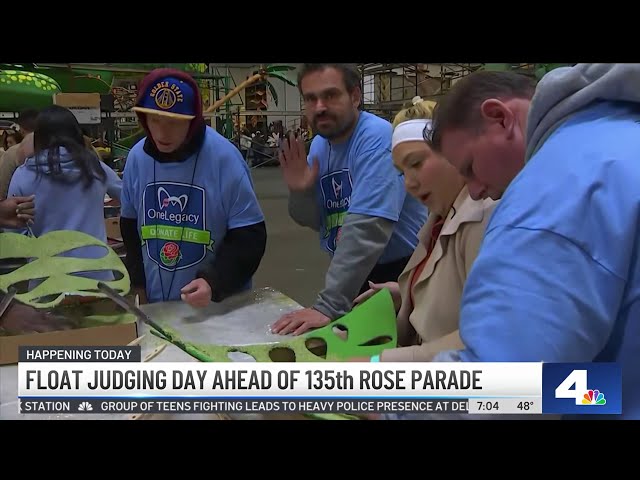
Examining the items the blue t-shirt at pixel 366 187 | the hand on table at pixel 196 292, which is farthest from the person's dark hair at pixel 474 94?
the hand on table at pixel 196 292

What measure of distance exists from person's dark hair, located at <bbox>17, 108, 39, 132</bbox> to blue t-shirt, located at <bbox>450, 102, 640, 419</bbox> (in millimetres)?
652

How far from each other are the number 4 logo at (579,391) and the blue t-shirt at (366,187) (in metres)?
0.27

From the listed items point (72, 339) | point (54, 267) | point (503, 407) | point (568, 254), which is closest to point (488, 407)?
point (503, 407)

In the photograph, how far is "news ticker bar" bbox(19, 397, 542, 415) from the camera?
68 cm

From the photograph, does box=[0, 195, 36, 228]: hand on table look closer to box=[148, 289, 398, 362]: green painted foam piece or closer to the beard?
box=[148, 289, 398, 362]: green painted foam piece

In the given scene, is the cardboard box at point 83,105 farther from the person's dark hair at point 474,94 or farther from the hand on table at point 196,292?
the person's dark hair at point 474,94

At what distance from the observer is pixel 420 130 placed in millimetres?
729

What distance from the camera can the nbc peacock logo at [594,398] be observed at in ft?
2.01

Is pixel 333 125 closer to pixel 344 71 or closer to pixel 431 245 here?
pixel 344 71

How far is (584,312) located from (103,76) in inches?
24.5

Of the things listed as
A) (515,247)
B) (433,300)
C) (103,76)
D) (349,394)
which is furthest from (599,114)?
(103,76)

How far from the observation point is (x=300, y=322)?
0.86 metres

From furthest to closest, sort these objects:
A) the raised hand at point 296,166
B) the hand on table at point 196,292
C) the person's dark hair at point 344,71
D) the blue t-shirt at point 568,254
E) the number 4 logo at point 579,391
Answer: the hand on table at point 196,292 → the raised hand at point 296,166 → the person's dark hair at point 344,71 → the number 4 logo at point 579,391 → the blue t-shirt at point 568,254

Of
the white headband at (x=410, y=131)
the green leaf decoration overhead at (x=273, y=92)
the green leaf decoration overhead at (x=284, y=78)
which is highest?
the green leaf decoration overhead at (x=284, y=78)
